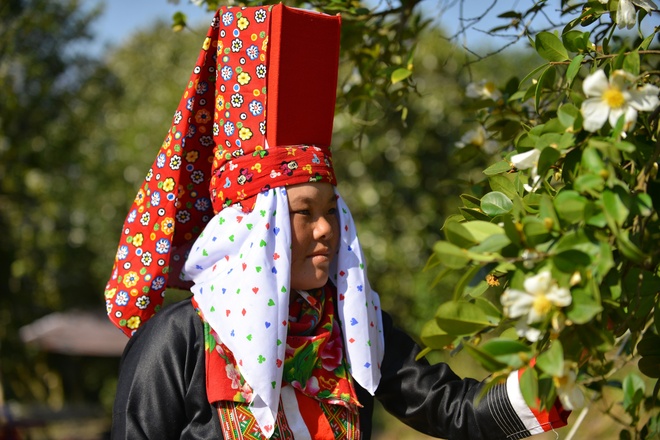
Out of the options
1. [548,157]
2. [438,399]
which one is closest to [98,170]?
[438,399]

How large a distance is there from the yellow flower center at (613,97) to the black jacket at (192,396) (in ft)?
2.64

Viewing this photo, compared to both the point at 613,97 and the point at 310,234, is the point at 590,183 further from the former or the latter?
the point at 310,234

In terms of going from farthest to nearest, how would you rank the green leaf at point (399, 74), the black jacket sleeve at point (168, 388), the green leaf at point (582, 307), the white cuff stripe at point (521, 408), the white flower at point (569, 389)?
the green leaf at point (399, 74) < the black jacket sleeve at point (168, 388) < the white cuff stripe at point (521, 408) < the white flower at point (569, 389) < the green leaf at point (582, 307)

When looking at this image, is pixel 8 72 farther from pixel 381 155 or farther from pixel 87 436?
pixel 87 436

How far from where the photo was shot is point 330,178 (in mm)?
2018

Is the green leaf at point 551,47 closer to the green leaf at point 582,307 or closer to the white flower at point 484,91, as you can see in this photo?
the green leaf at point 582,307

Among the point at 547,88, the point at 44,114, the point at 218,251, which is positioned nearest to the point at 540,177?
the point at 547,88

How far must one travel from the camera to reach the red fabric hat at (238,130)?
1970 millimetres

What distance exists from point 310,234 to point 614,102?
87 centimetres

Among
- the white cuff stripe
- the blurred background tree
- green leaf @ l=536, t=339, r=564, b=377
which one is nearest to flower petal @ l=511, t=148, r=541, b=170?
green leaf @ l=536, t=339, r=564, b=377

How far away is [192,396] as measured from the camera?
6.35 feet

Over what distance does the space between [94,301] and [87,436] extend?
1658mm

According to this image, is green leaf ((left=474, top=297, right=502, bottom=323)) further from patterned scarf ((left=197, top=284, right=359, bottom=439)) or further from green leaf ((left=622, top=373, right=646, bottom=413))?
patterned scarf ((left=197, top=284, right=359, bottom=439))

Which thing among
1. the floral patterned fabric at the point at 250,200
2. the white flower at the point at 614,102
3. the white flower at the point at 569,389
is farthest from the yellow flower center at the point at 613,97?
the floral patterned fabric at the point at 250,200
